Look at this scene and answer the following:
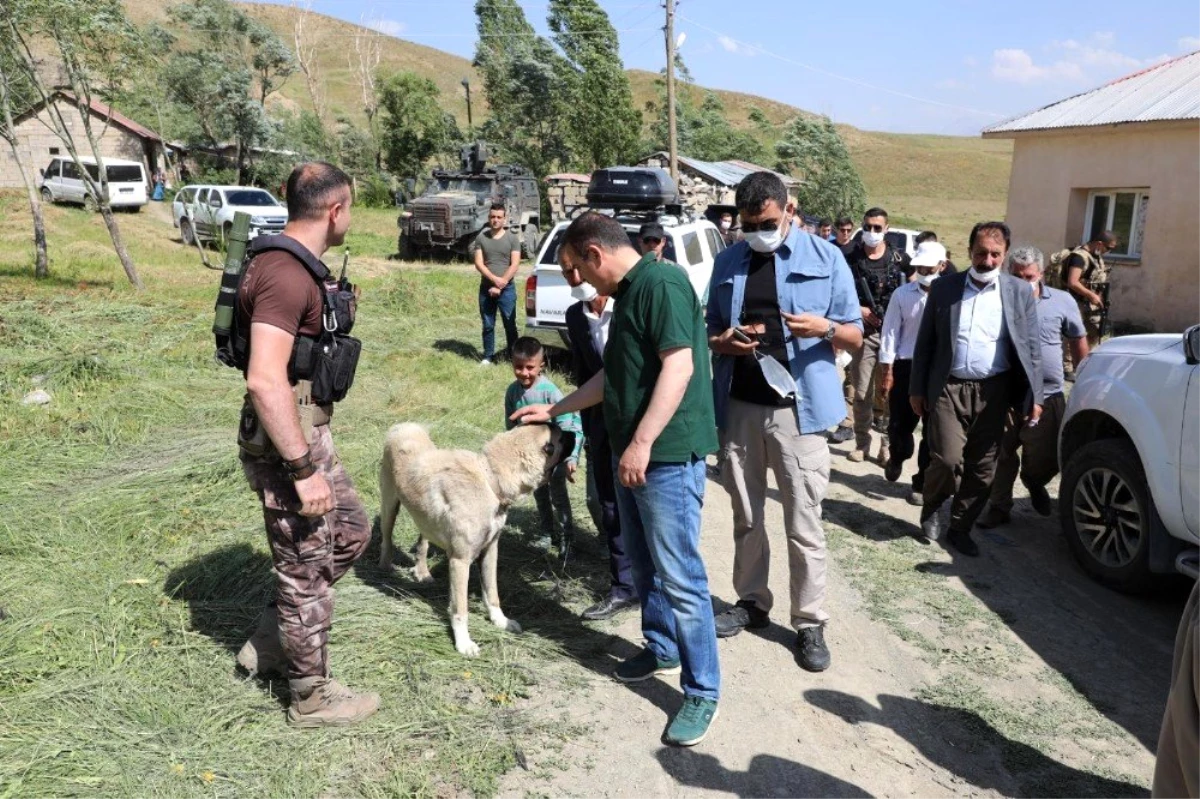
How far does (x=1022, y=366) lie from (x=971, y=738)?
251 cm

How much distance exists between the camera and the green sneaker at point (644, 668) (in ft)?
12.3

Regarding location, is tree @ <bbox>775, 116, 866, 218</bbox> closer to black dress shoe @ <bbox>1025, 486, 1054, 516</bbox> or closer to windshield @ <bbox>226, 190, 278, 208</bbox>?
windshield @ <bbox>226, 190, 278, 208</bbox>

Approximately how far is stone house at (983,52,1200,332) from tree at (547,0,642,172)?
74.4ft

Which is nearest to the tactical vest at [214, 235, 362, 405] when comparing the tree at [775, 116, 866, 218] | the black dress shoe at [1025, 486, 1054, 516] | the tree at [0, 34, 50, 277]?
the black dress shoe at [1025, 486, 1054, 516]

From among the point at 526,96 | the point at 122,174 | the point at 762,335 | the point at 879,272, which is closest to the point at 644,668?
the point at 762,335

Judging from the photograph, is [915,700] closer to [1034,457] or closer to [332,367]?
[332,367]

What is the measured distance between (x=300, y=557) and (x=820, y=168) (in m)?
38.4

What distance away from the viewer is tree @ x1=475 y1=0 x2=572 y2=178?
40688 millimetres

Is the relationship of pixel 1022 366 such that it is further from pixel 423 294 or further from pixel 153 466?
pixel 423 294

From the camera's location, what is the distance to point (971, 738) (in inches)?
137

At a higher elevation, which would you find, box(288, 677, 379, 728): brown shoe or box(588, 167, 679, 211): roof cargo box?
box(588, 167, 679, 211): roof cargo box

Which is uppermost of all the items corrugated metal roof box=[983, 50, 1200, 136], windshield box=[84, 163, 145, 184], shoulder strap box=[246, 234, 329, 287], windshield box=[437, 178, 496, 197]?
corrugated metal roof box=[983, 50, 1200, 136]

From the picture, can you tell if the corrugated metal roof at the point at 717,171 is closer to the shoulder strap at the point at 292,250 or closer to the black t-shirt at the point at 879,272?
the black t-shirt at the point at 879,272

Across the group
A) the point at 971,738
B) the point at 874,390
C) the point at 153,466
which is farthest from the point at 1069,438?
A: the point at 153,466
